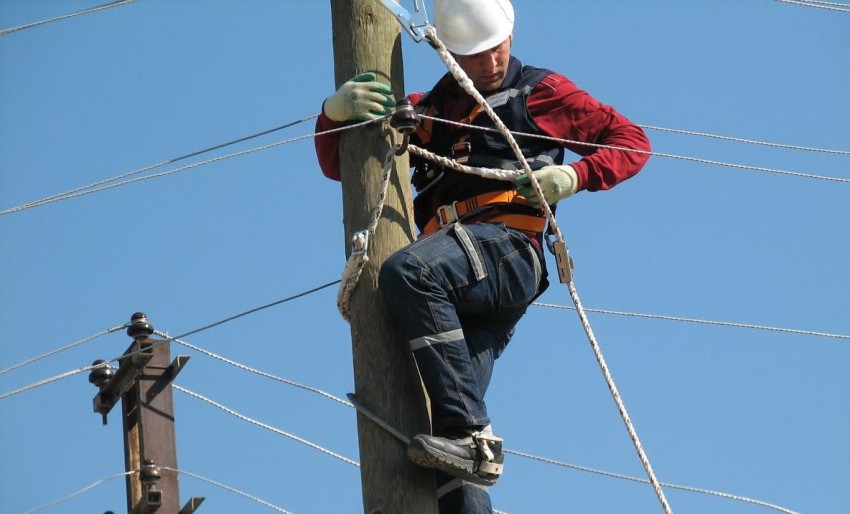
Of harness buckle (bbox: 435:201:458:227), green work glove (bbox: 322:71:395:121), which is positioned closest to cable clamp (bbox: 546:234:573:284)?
harness buckle (bbox: 435:201:458:227)

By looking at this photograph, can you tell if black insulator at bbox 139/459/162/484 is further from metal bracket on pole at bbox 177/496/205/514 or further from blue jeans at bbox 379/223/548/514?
blue jeans at bbox 379/223/548/514

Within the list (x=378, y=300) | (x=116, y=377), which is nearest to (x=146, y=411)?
(x=116, y=377)

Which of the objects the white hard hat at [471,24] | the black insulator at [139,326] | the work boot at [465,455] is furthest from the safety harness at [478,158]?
the black insulator at [139,326]

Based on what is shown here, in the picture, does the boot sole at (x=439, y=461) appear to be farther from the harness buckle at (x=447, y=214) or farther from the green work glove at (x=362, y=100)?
the green work glove at (x=362, y=100)

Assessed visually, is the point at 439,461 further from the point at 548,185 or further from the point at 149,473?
the point at 149,473

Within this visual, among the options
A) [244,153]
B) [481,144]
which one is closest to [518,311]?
[481,144]

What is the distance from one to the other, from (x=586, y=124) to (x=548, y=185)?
16.2 inches

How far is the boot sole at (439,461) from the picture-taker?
4.83 metres

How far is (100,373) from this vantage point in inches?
273

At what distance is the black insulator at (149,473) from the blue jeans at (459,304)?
2.09 meters

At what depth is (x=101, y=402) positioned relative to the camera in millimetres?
7027

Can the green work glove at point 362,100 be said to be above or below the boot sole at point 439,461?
above

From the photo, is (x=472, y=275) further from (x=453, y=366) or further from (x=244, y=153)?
(x=244, y=153)

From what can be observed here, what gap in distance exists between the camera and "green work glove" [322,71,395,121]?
17.2 ft
